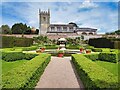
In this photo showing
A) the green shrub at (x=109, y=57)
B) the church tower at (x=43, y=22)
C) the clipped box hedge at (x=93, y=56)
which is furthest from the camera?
the church tower at (x=43, y=22)

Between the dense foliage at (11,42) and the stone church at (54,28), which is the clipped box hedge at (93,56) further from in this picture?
the stone church at (54,28)

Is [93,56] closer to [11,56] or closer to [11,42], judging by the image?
[11,56]

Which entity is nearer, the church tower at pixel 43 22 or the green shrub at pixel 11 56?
the green shrub at pixel 11 56

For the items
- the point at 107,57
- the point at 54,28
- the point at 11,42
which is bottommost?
the point at 107,57

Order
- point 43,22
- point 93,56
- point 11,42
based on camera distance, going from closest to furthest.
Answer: point 93,56 < point 11,42 < point 43,22

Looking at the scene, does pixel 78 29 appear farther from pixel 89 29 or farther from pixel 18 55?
pixel 18 55

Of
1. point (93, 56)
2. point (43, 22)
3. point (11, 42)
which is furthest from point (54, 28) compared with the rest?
point (93, 56)

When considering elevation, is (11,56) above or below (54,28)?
below

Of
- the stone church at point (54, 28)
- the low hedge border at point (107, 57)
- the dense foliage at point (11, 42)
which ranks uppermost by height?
the stone church at point (54, 28)

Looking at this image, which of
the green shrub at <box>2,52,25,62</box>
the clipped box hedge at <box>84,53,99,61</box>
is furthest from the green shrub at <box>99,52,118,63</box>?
the green shrub at <box>2,52,25,62</box>

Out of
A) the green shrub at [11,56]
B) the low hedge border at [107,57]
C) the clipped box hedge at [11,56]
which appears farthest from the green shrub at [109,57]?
the green shrub at [11,56]

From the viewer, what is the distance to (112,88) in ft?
15.5

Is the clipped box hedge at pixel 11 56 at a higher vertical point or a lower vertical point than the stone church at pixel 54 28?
lower

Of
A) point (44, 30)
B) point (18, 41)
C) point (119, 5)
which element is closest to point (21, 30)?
point (44, 30)
